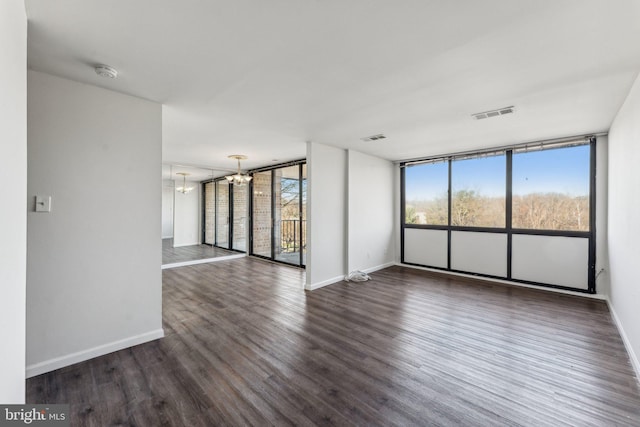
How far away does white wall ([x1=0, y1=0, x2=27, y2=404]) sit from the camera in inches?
40.3

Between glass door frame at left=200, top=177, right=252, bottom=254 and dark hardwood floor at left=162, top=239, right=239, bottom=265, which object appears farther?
glass door frame at left=200, top=177, right=252, bottom=254

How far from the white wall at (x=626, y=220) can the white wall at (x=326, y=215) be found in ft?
11.8

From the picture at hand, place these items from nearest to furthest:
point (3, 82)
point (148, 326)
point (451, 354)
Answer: point (3, 82) → point (451, 354) → point (148, 326)

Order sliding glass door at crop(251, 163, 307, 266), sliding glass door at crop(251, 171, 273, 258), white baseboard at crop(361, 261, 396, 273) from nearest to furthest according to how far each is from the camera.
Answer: white baseboard at crop(361, 261, 396, 273) < sliding glass door at crop(251, 163, 307, 266) < sliding glass door at crop(251, 171, 273, 258)

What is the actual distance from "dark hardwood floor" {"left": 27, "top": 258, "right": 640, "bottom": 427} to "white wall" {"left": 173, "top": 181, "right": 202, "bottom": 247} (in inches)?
119

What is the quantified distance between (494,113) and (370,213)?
9.98 ft

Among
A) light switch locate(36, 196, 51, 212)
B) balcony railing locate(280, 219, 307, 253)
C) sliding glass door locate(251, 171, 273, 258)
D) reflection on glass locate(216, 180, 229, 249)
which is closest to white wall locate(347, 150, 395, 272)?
balcony railing locate(280, 219, 307, 253)

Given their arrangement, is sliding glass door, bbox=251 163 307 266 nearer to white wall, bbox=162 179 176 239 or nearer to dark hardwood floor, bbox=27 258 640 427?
white wall, bbox=162 179 176 239

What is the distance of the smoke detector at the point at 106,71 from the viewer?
213cm

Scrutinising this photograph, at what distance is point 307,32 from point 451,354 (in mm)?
2931

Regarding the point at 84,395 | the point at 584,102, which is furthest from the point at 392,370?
the point at 584,102

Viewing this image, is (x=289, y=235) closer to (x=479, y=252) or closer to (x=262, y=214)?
(x=262, y=214)

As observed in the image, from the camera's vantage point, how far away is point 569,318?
11.1 ft

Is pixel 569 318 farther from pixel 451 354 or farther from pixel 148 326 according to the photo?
pixel 148 326
